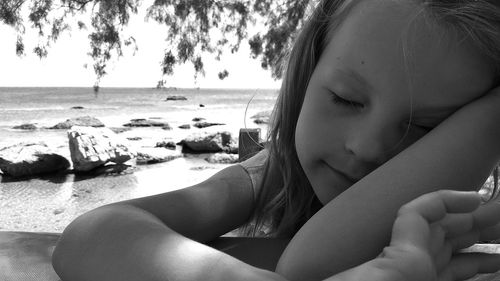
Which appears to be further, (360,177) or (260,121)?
(260,121)

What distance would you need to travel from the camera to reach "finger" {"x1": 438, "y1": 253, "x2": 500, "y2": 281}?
67 centimetres

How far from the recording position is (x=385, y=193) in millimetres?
728

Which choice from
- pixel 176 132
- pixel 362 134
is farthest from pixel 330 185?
pixel 176 132

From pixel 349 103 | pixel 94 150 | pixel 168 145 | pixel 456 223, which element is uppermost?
pixel 349 103

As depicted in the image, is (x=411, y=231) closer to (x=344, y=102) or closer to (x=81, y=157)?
(x=344, y=102)

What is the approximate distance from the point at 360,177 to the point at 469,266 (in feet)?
0.96

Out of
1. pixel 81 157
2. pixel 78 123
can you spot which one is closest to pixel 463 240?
pixel 81 157

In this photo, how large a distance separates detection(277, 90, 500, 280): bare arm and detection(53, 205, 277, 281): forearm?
111mm

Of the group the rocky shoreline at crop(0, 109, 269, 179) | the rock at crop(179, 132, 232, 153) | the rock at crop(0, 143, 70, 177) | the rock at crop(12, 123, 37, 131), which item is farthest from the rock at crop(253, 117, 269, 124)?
the rock at crop(0, 143, 70, 177)

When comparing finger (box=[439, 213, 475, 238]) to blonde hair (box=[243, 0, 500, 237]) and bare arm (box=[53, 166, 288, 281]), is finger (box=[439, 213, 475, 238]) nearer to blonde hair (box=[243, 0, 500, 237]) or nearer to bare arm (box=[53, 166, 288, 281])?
bare arm (box=[53, 166, 288, 281])

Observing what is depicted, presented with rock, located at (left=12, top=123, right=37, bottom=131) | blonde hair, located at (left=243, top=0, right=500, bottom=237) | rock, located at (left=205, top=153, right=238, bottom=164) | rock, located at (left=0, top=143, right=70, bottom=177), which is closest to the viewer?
blonde hair, located at (left=243, top=0, right=500, bottom=237)

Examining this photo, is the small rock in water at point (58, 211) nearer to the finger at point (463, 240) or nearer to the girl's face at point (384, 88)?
the girl's face at point (384, 88)

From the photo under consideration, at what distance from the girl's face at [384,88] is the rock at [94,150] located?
198 inches

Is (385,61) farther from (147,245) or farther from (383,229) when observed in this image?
(147,245)
